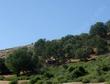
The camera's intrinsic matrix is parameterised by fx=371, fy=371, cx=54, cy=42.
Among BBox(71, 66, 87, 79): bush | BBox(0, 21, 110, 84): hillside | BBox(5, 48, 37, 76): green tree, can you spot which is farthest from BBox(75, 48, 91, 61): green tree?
BBox(71, 66, 87, 79): bush

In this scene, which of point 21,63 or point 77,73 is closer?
point 77,73

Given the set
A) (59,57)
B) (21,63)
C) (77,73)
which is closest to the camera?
(77,73)

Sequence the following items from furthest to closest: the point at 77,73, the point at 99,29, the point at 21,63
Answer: the point at 99,29 < the point at 21,63 < the point at 77,73

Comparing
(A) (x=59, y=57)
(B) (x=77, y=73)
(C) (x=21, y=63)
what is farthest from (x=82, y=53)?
(B) (x=77, y=73)

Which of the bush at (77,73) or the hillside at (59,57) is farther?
the hillside at (59,57)

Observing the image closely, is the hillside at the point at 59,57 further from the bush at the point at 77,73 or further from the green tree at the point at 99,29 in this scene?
the bush at the point at 77,73

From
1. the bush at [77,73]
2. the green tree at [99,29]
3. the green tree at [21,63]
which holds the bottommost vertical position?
the bush at [77,73]

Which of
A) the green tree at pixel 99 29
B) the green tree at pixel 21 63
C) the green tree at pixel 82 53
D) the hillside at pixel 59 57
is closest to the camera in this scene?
the hillside at pixel 59 57

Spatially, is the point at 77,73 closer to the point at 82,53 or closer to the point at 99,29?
the point at 82,53

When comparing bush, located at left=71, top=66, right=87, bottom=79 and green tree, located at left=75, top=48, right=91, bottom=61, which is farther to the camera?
green tree, located at left=75, top=48, right=91, bottom=61

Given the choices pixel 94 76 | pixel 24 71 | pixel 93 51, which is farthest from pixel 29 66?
pixel 94 76

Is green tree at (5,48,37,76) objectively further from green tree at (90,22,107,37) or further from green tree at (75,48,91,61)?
green tree at (90,22,107,37)

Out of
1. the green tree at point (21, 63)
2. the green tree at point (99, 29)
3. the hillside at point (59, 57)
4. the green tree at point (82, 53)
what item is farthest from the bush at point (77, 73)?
the green tree at point (99, 29)

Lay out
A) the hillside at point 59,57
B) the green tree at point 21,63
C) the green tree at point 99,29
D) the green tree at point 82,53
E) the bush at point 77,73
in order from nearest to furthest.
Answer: the bush at point 77,73 < the hillside at point 59,57 < the green tree at point 21,63 < the green tree at point 82,53 < the green tree at point 99,29
